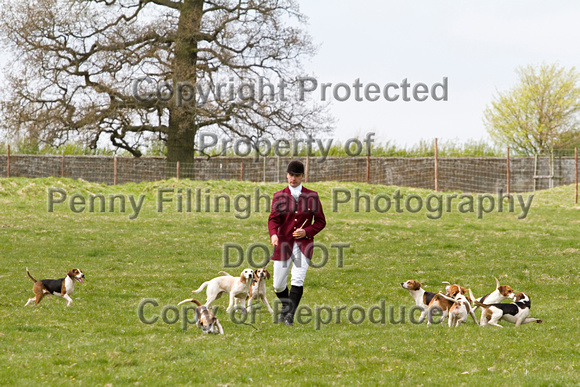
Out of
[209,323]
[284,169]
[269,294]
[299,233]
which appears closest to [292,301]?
[299,233]

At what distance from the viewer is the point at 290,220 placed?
1170 cm

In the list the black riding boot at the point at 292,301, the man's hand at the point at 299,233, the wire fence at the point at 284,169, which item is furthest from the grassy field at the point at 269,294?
the wire fence at the point at 284,169

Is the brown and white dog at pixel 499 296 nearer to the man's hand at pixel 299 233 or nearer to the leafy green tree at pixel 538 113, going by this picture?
the man's hand at pixel 299 233

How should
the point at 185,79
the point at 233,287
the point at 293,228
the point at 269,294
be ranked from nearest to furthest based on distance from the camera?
the point at 293,228 → the point at 233,287 → the point at 269,294 → the point at 185,79

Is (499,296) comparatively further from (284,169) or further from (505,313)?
(284,169)

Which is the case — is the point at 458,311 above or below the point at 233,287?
below

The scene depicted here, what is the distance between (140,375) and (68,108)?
3735 cm

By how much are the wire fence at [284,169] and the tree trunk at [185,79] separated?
2648 millimetres

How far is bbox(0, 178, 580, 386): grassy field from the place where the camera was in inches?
341

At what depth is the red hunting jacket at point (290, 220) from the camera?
1166cm

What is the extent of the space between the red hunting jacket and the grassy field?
1.25 metres

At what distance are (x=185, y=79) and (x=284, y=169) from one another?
10.4 m

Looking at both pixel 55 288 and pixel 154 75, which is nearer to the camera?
pixel 55 288

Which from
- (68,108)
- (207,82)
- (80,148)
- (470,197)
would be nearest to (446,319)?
(470,197)
